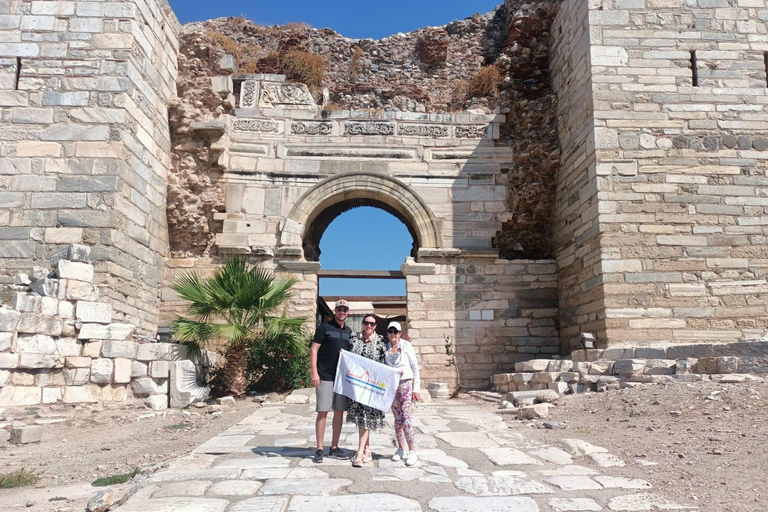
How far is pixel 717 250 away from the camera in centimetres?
885

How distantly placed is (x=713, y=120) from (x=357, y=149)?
6178mm

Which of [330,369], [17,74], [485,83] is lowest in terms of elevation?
[330,369]

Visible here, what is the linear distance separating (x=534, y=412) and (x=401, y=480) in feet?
11.0

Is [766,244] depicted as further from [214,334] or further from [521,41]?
[214,334]

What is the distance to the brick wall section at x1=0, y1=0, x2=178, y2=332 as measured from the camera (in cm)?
816

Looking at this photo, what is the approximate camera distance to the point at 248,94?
11.8 meters

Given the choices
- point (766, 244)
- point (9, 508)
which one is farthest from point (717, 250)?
point (9, 508)

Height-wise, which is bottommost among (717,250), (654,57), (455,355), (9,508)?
(9,508)

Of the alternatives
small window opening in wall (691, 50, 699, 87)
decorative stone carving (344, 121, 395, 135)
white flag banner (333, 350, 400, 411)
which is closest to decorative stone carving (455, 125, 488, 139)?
decorative stone carving (344, 121, 395, 135)

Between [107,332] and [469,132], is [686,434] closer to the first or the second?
[107,332]

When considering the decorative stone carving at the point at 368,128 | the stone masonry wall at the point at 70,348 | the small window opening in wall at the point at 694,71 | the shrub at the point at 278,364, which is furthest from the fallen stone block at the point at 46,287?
the small window opening in wall at the point at 694,71

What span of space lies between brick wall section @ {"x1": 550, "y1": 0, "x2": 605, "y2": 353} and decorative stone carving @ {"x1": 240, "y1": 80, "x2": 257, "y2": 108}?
6.01 m

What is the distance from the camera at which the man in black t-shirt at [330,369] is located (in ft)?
15.4

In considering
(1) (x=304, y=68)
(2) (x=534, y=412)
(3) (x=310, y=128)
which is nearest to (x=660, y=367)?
(2) (x=534, y=412)
